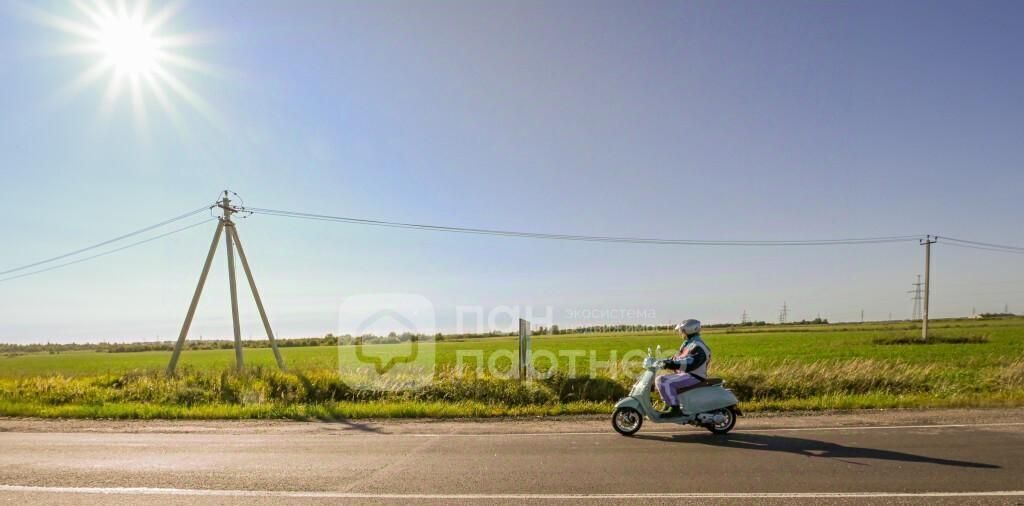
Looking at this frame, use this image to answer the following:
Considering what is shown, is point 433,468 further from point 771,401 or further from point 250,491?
point 771,401

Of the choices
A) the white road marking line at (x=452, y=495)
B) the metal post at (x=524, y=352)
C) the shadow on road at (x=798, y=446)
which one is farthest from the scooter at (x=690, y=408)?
the metal post at (x=524, y=352)

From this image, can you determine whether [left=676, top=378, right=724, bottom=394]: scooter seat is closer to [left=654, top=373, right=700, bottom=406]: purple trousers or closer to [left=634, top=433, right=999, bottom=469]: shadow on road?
[left=654, top=373, right=700, bottom=406]: purple trousers

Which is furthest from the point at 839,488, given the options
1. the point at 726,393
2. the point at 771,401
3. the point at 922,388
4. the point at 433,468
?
the point at 922,388

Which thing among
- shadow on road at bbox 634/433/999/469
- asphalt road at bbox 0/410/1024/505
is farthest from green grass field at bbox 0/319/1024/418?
shadow on road at bbox 634/433/999/469

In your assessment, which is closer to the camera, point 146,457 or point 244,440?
point 146,457

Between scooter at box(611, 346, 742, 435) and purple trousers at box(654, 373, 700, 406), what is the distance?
92 mm

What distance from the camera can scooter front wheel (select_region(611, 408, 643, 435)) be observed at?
9.70 meters

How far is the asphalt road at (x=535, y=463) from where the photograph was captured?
6059 mm

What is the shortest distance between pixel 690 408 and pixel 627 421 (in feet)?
3.53

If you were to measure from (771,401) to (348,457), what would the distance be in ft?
32.4

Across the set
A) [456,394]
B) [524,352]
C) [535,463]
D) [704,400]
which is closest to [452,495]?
[535,463]

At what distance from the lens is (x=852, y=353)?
39312mm

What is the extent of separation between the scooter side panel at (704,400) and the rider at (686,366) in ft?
0.49

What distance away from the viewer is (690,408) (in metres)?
9.55
